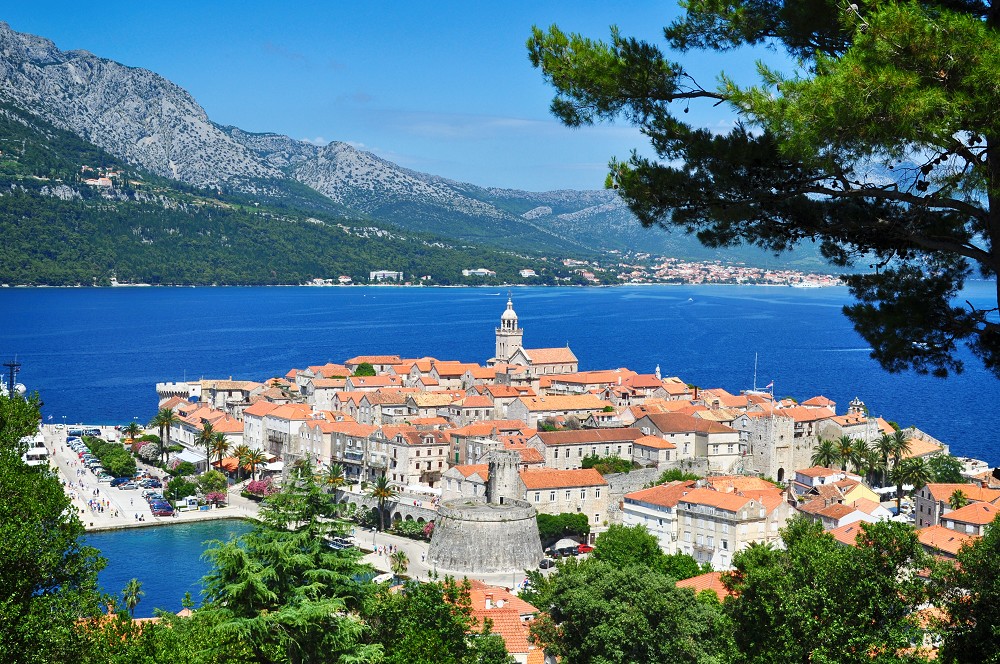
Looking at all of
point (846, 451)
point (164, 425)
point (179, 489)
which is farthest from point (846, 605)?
point (164, 425)

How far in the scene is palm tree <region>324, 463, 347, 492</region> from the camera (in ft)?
171

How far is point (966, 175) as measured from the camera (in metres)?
9.87

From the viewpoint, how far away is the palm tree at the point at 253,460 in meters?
60.1

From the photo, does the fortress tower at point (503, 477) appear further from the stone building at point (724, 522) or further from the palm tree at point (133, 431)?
the palm tree at point (133, 431)

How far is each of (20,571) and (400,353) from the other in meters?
110

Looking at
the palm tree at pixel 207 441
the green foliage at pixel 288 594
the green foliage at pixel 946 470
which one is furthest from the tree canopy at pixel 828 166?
the palm tree at pixel 207 441

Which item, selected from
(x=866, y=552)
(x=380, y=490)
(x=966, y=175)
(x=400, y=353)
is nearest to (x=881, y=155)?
(x=966, y=175)

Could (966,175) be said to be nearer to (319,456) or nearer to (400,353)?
(319,456)

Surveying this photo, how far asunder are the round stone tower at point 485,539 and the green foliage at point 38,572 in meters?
24.6

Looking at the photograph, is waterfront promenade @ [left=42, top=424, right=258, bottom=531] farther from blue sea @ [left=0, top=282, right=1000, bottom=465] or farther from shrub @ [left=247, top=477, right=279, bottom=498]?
blue sea @ [left=0, top=282, right=1000, bottom=465]

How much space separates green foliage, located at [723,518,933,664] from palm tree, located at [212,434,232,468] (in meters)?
48.1

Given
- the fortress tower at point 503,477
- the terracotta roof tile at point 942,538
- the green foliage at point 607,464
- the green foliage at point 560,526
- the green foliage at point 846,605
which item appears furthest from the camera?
the green foliage at point 607,464

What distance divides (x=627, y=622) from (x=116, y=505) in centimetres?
3828

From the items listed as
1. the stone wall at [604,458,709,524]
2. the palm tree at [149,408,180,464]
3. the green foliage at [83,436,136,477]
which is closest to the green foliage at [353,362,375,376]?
the palm tree at [149,408,180,464]
